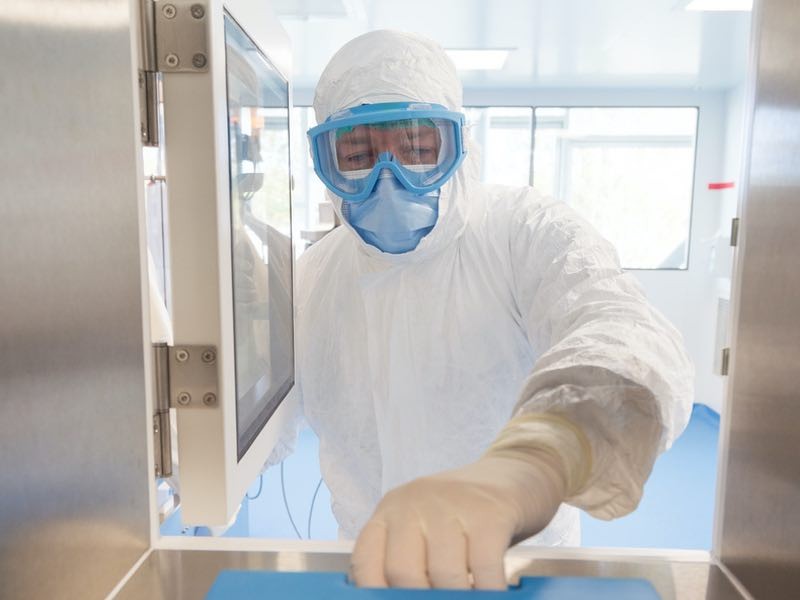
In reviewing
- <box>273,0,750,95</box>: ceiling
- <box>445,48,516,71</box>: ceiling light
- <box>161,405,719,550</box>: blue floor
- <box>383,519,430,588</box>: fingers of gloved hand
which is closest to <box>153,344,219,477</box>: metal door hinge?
<box>383,519,430,588</box>: fingers of gloved hand

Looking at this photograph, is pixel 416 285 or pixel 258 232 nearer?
pixel 258 232

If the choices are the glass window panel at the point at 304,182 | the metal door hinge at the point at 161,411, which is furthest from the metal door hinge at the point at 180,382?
the glass window panel at the point at 304,182

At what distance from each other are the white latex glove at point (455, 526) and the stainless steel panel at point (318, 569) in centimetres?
18

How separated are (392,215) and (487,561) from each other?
776 mm

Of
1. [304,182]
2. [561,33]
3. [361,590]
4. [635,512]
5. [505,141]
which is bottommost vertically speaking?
[635,512]

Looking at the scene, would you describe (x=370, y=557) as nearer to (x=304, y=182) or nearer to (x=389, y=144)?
(x=389, y=144)

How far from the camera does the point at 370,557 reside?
0.41 meters

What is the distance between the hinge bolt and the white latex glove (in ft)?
1.47

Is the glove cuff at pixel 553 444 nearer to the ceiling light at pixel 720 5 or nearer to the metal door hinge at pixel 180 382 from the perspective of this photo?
the metal door hinge at pixel 180 382

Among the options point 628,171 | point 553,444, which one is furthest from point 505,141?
point 553,444

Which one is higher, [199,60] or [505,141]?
[505,141]

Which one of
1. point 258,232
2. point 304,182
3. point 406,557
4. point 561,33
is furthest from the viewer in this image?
point 304,182

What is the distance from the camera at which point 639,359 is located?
56 centimetres

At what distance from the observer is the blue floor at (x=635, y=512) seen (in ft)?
9.32
